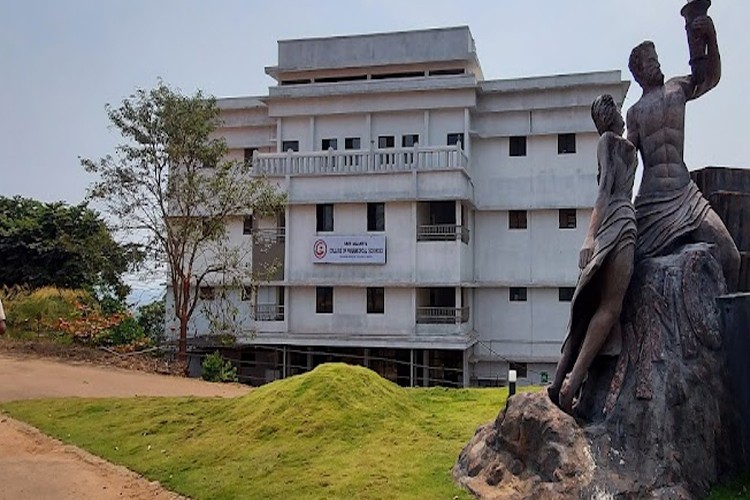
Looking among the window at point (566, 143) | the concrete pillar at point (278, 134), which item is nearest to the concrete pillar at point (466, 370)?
the window at point (566, 143)

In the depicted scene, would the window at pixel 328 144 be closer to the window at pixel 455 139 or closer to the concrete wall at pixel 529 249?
the window at pixel 455 139

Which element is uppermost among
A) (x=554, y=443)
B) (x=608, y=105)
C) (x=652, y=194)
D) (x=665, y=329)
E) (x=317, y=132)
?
(x=317, y=132)

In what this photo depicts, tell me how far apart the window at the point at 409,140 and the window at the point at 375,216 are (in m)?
2.94

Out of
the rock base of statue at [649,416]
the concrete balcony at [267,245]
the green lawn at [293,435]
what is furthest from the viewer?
the concrete balcony at [267,245]

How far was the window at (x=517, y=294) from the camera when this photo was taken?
71.3 feet

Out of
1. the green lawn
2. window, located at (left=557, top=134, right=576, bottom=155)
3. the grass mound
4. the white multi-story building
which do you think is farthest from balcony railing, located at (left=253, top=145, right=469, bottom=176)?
the grass mound

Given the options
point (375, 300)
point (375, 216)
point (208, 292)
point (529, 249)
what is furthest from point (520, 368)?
point (208, 292)

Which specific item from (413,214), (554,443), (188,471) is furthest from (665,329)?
(413,214)

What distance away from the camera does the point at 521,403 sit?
231 inches

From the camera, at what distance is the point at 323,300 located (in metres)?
20.9

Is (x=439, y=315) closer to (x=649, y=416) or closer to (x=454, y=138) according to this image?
(x=454, y=138)

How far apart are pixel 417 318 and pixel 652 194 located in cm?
1431

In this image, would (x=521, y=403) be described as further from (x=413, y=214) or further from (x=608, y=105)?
(x=413, y=214)

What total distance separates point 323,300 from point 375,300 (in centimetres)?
169
